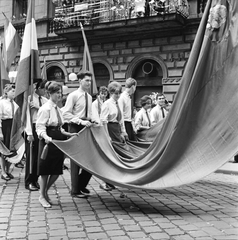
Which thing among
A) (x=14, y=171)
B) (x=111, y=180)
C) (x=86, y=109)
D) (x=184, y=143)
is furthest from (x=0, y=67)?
(x=184, y=143)

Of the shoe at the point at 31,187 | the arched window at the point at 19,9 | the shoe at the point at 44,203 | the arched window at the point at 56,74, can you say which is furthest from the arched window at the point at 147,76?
the shoe at the point at 44,203

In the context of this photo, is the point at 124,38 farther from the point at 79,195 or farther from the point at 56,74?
the point at 79,195

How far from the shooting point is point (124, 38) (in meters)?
18.3

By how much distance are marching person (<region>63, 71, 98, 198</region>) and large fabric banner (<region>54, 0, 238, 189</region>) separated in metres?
1.13

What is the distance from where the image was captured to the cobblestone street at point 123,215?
4113mm

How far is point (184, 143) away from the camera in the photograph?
15.2ft

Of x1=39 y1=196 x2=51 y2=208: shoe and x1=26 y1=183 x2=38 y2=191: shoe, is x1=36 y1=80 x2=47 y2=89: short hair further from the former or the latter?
x1=39 y1=196 x2=51 y2=208: shoe

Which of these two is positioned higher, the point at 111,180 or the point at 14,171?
the point at 111,180

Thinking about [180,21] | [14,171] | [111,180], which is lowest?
[14,171]

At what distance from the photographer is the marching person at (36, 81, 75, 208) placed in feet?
17.7

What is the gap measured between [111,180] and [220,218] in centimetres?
150

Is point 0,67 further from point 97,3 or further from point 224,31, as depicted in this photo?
point 97,3

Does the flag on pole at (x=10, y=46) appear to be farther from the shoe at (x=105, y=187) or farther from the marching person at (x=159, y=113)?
the shoe at (x=105, y=187)

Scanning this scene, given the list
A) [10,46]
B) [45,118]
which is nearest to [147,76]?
[10,46]
